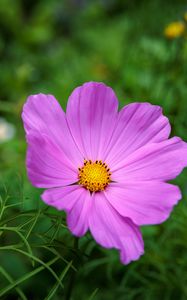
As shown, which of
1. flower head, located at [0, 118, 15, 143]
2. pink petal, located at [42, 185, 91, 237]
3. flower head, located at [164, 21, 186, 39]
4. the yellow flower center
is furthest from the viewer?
flower head, located at [0, 118, 15, 143]

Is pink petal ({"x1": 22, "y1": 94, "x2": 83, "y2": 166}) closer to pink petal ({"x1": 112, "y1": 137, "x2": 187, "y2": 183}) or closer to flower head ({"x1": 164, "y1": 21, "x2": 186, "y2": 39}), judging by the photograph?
pink petal ({"x1": 112, "y1": 137, "x2": 187, "y2": 183})

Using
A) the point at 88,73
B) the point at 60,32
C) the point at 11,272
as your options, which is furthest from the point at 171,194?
the point at 60,32

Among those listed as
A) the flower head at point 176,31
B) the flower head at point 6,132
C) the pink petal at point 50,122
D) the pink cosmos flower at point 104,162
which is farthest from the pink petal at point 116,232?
the flower head at point 6,132

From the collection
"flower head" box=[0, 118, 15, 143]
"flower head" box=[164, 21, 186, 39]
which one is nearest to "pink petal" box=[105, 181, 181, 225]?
"flower head" box=[164, 21, 186, 39]

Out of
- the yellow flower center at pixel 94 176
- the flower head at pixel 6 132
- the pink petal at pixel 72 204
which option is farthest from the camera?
the flower head at pixel 6 132

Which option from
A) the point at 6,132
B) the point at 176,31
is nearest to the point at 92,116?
the point at 176,31

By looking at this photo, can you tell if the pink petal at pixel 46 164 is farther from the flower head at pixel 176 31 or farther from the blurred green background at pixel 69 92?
the flower head at pixel 176 31
